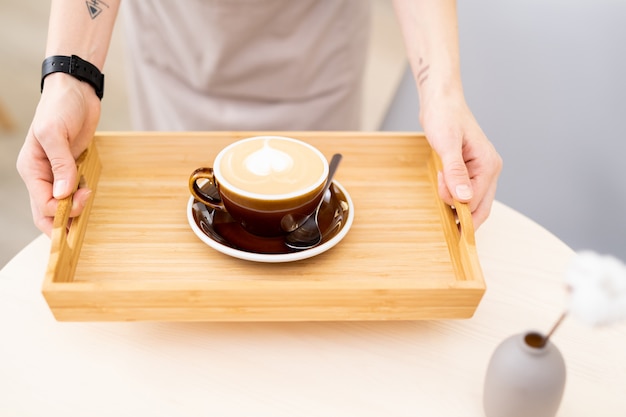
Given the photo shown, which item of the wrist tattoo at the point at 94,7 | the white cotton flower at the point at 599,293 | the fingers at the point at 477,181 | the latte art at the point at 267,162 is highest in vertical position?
the white cotton flower at the point at 599,293

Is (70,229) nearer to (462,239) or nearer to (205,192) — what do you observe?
Answer: (205,192)

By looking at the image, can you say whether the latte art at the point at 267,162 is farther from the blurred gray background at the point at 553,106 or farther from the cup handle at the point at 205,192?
the blurred gray background at the point at 553,106

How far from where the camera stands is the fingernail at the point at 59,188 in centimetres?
88

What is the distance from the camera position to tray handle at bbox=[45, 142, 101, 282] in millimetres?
787

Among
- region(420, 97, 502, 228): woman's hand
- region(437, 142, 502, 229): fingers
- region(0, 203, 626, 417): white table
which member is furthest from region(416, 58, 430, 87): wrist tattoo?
region(0, 203, 626, 417): white table

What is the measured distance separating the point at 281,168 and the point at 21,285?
41 centimetres

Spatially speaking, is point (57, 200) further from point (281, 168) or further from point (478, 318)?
point (478, 318)

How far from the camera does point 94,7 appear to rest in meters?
1.12

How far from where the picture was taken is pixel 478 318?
885 mm

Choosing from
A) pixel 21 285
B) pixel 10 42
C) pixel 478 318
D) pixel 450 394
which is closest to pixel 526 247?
pixel 478 318

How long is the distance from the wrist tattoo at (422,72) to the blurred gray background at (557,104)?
0.55 metres

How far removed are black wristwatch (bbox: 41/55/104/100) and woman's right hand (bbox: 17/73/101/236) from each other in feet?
0.16

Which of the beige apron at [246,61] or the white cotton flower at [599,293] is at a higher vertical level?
the white cotton flower at [599,293]

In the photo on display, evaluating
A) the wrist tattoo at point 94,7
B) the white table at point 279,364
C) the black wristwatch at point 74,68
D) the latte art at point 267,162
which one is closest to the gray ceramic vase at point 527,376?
the white table at point 279,364
